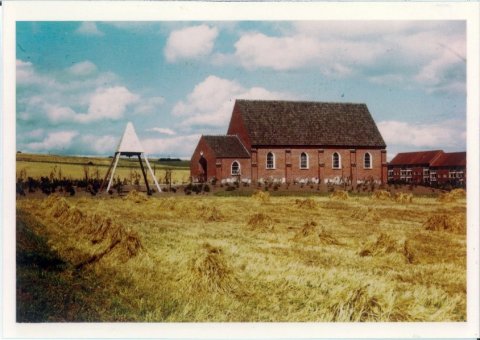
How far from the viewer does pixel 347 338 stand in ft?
27.9

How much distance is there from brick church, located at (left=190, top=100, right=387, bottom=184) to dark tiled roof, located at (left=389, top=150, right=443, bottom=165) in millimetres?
349

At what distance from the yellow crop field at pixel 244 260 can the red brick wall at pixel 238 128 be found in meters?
2.21

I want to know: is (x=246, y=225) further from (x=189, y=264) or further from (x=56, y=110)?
(x=56, y=110)

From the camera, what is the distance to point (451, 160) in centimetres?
1059

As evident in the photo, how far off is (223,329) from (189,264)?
1378 millimetres

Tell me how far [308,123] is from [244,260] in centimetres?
589

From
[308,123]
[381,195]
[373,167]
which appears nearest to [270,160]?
[308,123]

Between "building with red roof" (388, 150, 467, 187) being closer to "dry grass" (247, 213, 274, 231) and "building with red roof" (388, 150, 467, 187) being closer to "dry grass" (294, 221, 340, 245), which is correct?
"dry grass" (294, 221, 340, 245)

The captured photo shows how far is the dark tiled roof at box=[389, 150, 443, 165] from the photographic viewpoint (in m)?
11.4

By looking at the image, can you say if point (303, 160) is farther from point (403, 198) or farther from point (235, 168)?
point (403, 198)

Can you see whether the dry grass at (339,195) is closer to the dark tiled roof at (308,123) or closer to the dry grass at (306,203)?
the dry grass at (306,203)

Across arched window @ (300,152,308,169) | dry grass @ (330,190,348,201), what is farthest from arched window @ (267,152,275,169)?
dry grass @ (330,190,348,201)

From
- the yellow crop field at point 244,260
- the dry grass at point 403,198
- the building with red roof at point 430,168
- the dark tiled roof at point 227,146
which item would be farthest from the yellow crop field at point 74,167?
the building with red roof at point 430,168
